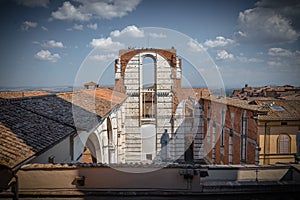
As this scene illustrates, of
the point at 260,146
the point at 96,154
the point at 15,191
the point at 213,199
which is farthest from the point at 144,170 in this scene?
the point at 260,146

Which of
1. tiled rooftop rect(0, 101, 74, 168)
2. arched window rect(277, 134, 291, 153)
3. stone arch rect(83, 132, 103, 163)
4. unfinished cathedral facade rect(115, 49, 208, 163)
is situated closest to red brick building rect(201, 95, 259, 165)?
arched window rect(277, 134, 291, 153)

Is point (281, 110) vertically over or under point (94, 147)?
over

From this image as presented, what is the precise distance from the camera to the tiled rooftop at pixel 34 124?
431 cm

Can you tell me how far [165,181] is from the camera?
447 cm

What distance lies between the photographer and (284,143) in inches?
410

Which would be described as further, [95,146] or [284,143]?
[284,143]

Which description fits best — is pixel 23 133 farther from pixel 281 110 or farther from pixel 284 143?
pixel 281 110

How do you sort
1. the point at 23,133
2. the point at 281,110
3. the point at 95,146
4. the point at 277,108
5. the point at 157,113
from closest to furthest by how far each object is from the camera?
1. the point at 23,133
2. the point at 95,146
3. the point at 281,110
4. the point at 277,108
5. the point at 157,113

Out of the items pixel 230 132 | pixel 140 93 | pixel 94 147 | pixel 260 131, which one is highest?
pixel 140 93

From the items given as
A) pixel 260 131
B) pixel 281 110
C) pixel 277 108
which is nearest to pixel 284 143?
pixel 260 131

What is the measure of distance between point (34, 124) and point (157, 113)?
37.3ft

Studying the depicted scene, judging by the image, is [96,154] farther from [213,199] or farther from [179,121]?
[179,121]

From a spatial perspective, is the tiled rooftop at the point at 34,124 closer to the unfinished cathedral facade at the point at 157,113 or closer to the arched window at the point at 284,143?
the unfinished cathedral facade at the point at 157,113

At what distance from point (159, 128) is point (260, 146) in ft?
25.1
